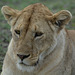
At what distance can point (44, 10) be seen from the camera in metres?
4.25

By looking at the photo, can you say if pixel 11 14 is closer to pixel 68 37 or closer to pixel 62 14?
pixel 62 14

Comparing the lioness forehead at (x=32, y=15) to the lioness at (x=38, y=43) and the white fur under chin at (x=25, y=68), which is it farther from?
the white fur under chin at (x=25, y=68)

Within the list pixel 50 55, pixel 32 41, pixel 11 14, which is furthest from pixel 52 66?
pixel 11 14

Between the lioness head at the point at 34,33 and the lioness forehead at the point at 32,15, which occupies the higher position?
the lioness forehead at the point at 32,15

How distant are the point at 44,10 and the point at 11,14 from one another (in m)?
0.41

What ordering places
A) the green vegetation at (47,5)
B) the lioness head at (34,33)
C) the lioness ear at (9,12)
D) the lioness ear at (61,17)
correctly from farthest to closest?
the green vegetation at (47,5) → the lioness ear at (9,12) → the lioness ear at (61,17) → the lioness head at (34,33)

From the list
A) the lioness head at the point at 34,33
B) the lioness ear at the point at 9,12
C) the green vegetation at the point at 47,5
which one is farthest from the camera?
the green vegetation at the point at 47,5

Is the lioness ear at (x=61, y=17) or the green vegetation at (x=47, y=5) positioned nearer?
the lioness ear at (x=61, y=17)

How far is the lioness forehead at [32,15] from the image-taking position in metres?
4.02

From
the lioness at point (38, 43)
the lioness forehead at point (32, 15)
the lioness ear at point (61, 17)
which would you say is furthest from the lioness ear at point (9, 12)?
the lioness ear at point (61, 17)

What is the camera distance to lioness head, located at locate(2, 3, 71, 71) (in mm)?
3971

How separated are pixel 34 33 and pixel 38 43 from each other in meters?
0.14

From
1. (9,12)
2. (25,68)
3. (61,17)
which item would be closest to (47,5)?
(9,12)

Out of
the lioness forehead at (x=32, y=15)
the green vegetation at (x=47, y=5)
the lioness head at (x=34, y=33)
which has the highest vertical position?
the lioness forehead at (x=32, y=15)
